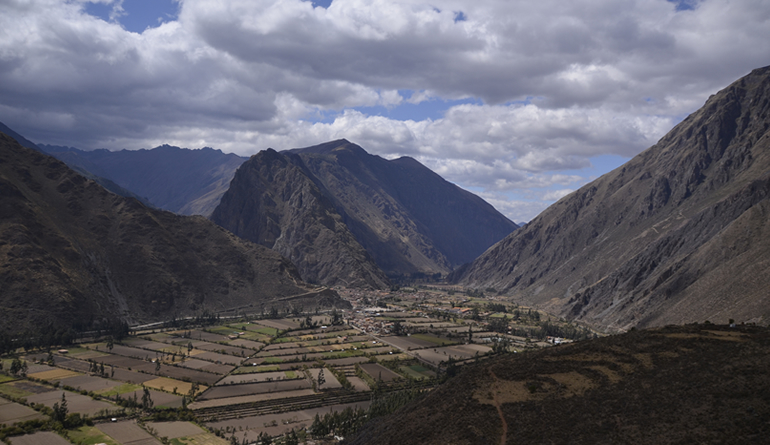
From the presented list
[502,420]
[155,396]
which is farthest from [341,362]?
[502,420]

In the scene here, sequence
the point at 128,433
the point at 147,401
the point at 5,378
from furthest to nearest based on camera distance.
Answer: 1. the point at 5,378
2. the point at 147,401
3. the point at 128,433

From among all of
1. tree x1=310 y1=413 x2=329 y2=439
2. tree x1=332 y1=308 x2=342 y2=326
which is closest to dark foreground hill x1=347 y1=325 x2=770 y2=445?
tree x1=310 y1=413 x2=329 y2=439

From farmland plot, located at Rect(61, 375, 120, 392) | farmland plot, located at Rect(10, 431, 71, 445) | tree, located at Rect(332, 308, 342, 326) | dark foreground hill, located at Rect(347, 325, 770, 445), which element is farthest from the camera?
tree, located at Rect(332, 308, 342, 326)

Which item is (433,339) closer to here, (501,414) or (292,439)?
(292,439)

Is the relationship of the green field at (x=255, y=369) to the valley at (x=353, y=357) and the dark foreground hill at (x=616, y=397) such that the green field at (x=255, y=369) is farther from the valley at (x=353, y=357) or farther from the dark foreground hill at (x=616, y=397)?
the dark foreground hill at (x=616, y=397)

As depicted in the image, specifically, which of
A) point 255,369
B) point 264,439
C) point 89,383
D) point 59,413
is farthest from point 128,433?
point 255,369

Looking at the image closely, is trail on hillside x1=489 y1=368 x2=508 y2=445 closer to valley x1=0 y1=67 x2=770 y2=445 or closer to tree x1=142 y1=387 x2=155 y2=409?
valley x1=0 y1=67 x2=770 y2=445

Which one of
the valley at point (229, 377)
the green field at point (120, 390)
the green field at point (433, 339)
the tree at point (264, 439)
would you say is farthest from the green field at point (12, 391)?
the green field at point (433, 339)

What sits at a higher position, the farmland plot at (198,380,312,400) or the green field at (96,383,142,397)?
the green field at (96,383,142,397)
